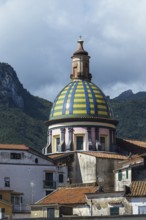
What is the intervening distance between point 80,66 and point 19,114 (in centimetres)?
5567

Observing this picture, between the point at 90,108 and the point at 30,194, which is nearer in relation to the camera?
the point at 30,194

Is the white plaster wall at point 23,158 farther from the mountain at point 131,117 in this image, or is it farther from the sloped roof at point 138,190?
the mountain at point 131,117

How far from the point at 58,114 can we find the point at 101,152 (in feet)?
18.7

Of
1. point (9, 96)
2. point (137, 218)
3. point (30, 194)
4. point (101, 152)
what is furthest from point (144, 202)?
point (9, 96)

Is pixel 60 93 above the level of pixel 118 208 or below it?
above

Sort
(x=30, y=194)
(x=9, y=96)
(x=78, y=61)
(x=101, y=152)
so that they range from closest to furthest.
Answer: (x=30, y=194) → (x=101, y=152) → (x=78, y=61) → (x=9, y=96)

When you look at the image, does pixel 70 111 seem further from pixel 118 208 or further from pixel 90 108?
pixel 118 208

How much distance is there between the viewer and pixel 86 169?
8625 cm

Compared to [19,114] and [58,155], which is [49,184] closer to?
[58,155]

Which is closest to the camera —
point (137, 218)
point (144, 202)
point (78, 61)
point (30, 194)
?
point (137, 218)

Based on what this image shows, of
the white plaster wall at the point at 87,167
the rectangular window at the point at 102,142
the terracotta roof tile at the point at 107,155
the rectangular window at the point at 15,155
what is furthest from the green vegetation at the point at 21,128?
the rectangular window at the point at 15,155

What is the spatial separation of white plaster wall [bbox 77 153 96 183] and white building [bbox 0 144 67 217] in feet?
9.14

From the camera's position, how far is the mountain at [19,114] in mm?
134750

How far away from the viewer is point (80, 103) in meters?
91.3
